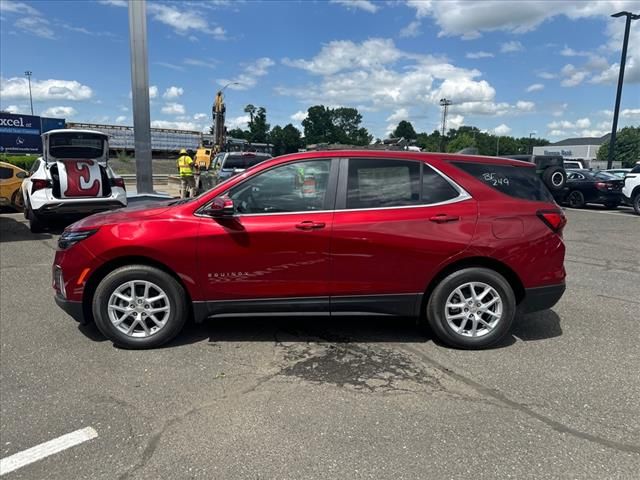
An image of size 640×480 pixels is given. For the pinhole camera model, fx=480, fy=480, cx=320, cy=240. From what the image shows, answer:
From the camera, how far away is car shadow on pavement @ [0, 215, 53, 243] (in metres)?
9.48

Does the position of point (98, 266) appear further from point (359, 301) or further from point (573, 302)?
point (573, 302)

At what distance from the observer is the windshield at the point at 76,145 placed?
33.0ft

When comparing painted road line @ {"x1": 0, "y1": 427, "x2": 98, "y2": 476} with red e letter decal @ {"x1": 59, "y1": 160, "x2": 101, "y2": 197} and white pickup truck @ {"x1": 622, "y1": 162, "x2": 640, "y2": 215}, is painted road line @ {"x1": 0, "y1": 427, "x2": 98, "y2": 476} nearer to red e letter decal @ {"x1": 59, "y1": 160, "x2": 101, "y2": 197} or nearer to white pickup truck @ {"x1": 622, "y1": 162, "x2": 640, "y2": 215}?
red e letter decal @ {"x1": 59, "y1": 160, "x2": 101, "y2": 197}

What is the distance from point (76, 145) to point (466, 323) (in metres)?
9.27

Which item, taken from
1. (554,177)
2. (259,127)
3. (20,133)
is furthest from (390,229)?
(259,127)

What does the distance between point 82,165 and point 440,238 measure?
8.41 m

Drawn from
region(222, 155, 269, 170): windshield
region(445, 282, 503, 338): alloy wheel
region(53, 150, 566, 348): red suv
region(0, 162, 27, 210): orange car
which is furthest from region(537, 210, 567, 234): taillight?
region(222, 155, 269, 170): windshield

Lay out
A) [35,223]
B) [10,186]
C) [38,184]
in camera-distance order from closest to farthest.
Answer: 1. [38,184]
2. [35,223]
3. [10,186]

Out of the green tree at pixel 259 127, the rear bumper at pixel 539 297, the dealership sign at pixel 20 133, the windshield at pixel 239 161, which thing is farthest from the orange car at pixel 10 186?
the green tree at pixel 259 127

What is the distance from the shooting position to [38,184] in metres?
9.41

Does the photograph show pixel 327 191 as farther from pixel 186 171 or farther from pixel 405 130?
pixel 405 130

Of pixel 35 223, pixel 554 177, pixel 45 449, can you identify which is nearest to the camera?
pixel 45 449

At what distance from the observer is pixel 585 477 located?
2.53m

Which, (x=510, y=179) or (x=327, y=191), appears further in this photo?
(x=510, y=179)
